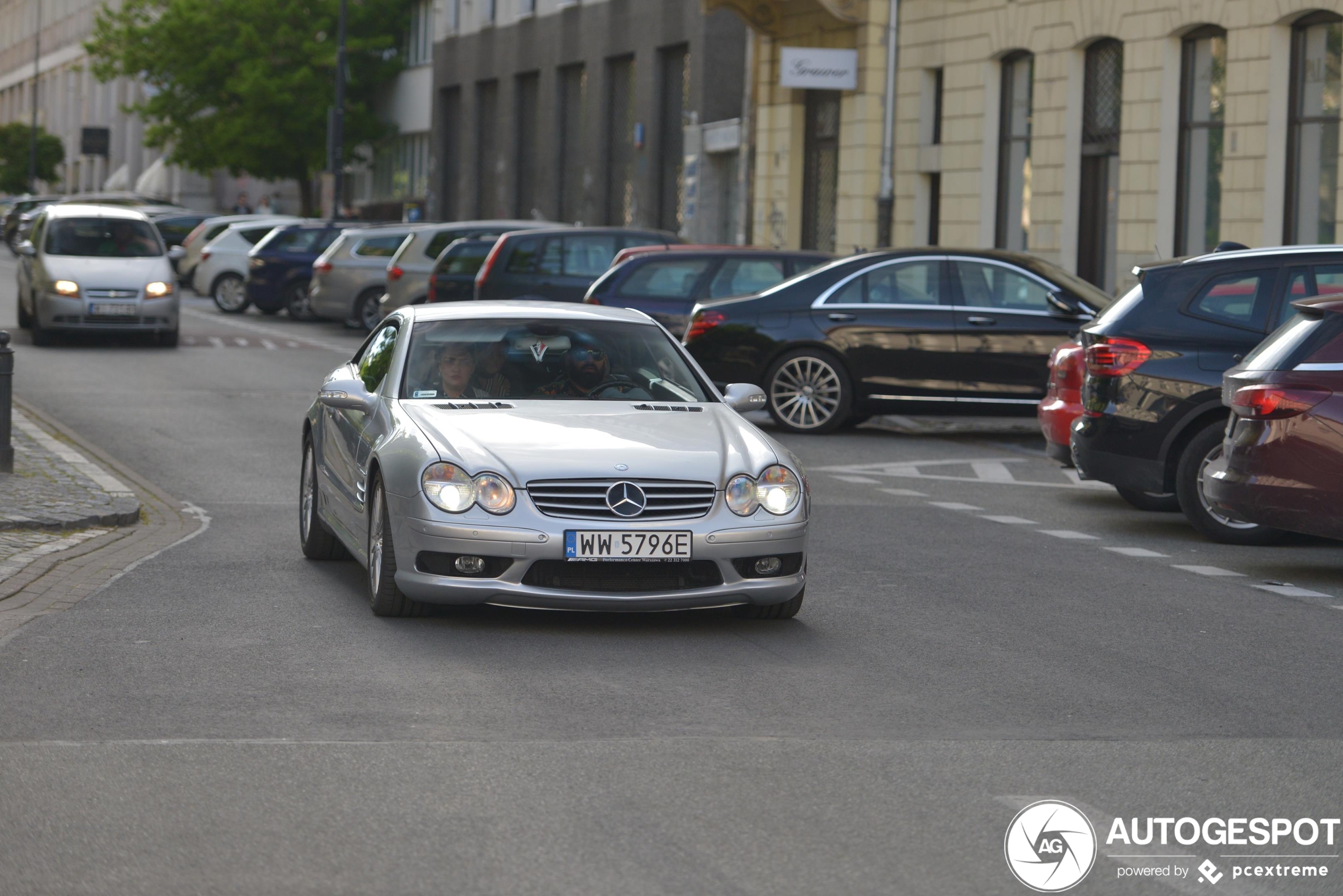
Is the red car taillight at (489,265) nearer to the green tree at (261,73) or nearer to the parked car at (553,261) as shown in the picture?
the parked car at (553,261)

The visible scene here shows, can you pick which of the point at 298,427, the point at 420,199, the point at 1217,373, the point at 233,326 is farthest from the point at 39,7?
the point at 1217,373

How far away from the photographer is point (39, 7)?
A: 112 metres

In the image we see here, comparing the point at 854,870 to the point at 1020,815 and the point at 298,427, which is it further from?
the point at 298,427

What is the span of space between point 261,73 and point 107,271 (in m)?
36.3

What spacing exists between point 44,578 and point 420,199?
5374cm

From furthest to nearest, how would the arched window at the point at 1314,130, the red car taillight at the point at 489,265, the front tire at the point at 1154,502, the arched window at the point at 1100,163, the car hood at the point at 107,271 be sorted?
1. the arched window at the point at 1100,163
2. the car hood at the point at 107,271
3. the red car taillight at the point at 489,265
4. the arched window at the point at 1314,130
5. the front tire at the point at 1154,502

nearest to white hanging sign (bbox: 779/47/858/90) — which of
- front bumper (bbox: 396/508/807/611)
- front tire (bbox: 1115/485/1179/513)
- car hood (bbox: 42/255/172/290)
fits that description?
car hood (bbox: 42/255/172/290)

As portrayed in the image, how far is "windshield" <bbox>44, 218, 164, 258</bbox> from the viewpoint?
1094 inches

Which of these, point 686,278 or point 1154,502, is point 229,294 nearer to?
point 686,278

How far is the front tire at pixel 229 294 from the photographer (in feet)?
128

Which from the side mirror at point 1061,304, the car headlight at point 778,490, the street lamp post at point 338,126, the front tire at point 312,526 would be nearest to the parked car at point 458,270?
the side mirror at point 1061,304

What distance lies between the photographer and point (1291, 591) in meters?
10.5

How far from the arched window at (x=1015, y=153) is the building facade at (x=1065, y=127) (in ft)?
0.12

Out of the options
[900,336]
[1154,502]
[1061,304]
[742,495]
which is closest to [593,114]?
[900,336]
